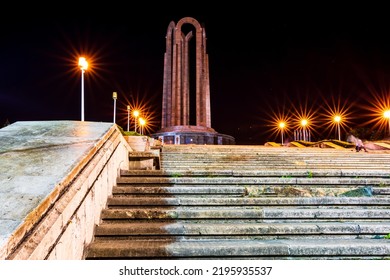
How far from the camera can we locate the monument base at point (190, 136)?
2723cm

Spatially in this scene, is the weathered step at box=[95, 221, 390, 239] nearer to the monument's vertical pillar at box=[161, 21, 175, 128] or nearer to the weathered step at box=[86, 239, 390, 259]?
the weathered step at box=[86, 239, 390, 259]

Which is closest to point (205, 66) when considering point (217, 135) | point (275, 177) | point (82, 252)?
point (217, 135)

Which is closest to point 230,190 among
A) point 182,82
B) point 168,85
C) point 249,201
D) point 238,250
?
point 249,201

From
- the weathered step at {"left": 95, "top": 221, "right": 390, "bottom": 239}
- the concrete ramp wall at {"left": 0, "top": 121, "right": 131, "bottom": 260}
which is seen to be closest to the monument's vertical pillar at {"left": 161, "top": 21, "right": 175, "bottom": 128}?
the concrete ramp wall at {"left": 0, "top": 121, "right": 131, "bottom": 260}

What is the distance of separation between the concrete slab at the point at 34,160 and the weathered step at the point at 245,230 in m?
0.98

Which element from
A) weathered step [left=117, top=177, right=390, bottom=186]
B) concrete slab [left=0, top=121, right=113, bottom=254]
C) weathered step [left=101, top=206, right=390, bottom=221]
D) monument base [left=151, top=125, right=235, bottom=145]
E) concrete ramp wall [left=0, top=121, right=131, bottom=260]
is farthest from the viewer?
monument base [left=151, top=125, right=235, bottom=145]

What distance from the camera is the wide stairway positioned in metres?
2.76

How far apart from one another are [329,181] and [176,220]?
2.95m

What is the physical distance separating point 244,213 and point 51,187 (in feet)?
7.83

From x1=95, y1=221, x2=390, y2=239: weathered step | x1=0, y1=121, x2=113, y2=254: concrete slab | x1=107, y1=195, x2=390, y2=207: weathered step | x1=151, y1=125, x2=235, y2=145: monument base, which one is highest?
x1=151, y1=125, x2=235, y2=145: monument base

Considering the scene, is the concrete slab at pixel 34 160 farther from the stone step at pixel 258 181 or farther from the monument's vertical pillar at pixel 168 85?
the monument's vertical pillar at pixel 168 85

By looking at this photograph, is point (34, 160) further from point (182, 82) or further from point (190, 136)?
point (182, 82)

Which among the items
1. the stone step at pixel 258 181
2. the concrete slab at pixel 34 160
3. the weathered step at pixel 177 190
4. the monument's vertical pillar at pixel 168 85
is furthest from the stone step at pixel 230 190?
the monument's vertical pillar at pixel 168 85

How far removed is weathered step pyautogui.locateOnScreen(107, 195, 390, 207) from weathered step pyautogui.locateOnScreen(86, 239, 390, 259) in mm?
911
